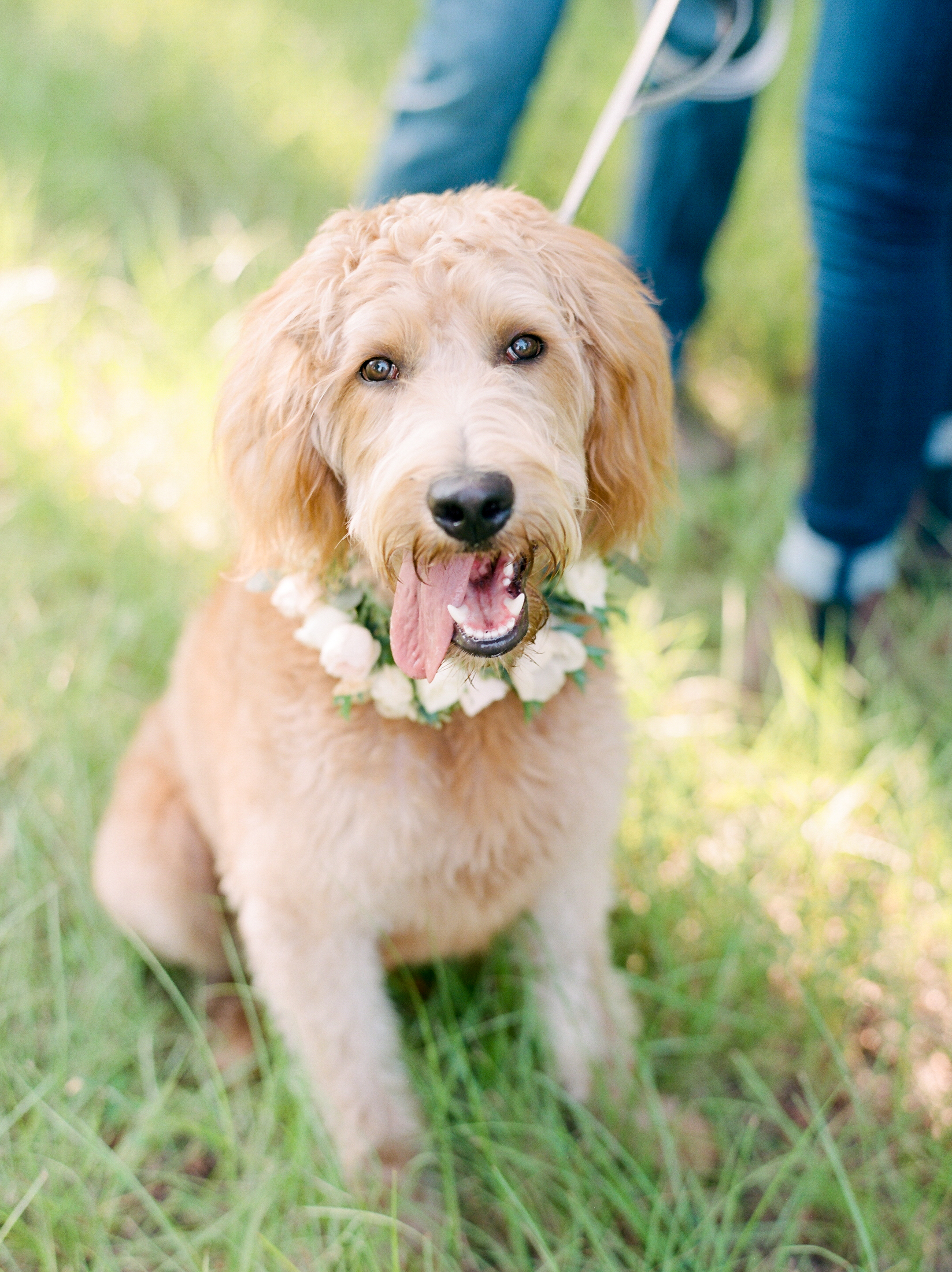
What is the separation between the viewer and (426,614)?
1.58 metres

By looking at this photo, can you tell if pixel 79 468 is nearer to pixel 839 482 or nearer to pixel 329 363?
pixel 329 363

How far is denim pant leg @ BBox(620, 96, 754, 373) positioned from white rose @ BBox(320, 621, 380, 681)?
74.9 inches

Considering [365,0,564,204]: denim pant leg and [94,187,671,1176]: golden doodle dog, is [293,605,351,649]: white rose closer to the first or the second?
[94,187,671,1176]: golden doodle dog

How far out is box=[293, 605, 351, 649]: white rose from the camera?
173 cm

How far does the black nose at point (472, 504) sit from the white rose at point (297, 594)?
16.9 inches

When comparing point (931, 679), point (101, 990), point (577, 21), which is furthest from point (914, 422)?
point (577, 21)

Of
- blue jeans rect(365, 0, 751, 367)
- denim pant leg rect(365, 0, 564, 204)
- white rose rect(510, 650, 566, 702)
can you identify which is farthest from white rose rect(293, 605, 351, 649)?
denim pant leg rect(365, 0, 564, 204)

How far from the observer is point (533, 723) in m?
1.82

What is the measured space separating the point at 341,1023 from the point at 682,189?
8.73ft

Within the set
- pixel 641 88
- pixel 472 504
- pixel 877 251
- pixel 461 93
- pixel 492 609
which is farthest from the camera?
pixel 461 93

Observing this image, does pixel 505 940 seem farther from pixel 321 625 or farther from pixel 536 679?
pixel 321 625

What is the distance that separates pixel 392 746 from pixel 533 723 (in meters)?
0.26

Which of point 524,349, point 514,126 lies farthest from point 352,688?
point 514,126

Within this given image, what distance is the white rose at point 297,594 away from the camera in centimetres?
178
